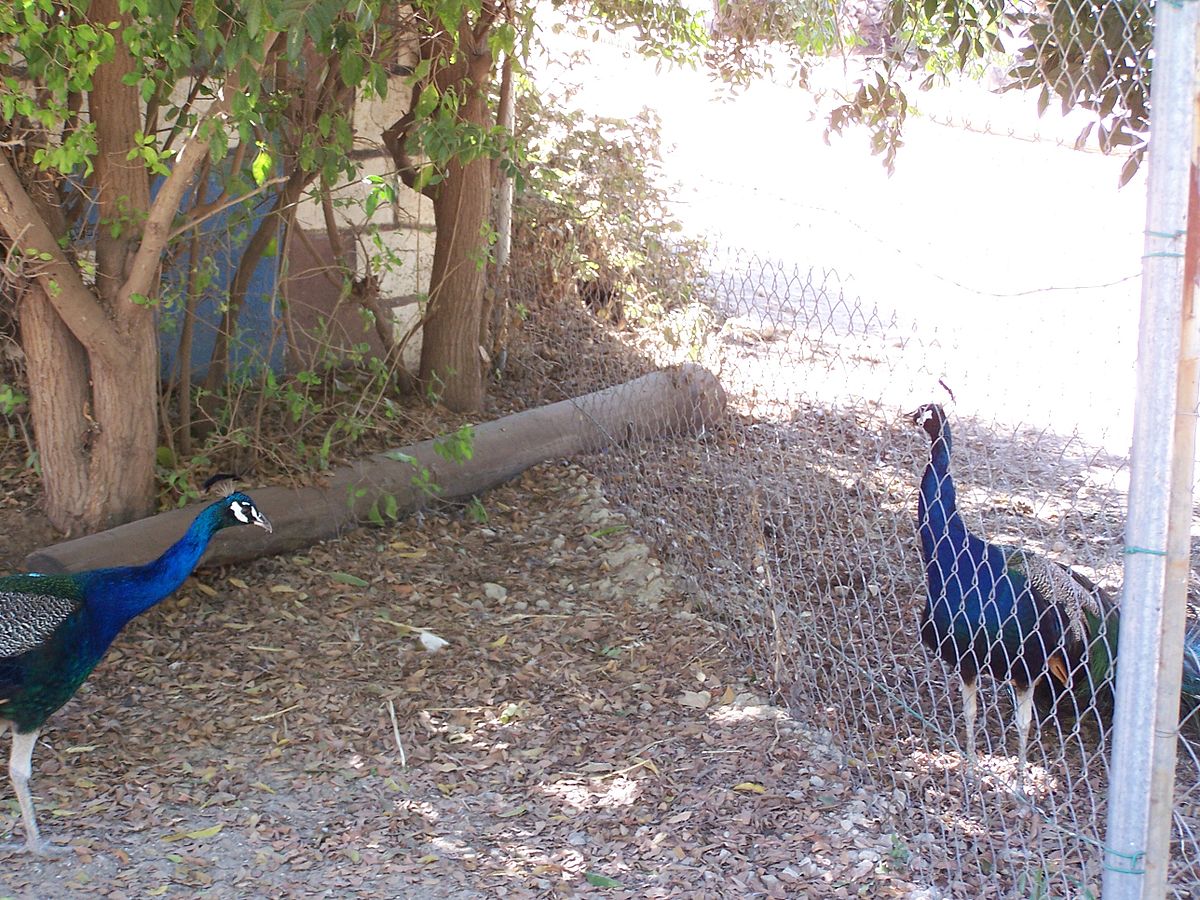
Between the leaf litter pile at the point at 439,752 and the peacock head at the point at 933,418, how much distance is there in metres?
1.06

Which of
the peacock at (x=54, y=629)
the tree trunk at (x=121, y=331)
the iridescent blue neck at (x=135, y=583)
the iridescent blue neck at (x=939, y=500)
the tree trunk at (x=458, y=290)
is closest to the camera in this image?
the peacock at (x=54, y=629)

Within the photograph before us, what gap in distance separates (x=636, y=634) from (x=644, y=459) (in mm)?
1134

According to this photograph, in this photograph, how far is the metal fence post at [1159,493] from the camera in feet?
6.39

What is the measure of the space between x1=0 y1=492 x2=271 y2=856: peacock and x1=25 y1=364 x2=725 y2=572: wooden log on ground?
2.33 ft

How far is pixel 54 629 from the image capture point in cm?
350

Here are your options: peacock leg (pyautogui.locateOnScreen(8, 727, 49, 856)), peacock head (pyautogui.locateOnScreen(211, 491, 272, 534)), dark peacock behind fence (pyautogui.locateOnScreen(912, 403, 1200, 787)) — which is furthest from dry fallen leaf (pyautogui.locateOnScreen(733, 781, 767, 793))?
peacock leg (pyautogui.locateOnScreen(8, 727, 49, 856))

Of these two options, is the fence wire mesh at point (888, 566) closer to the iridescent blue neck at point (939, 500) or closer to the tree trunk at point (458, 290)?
the iridescent blue neck at point (939, 500)

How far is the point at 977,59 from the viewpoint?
3.85 meters

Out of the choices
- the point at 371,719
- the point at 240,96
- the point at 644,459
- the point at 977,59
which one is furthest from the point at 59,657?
the point at 977,59

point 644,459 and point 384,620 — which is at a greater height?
point 644,459

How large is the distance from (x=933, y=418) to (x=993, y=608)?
61cm

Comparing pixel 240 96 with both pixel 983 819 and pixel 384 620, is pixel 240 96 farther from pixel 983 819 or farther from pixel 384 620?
pixel 983 819

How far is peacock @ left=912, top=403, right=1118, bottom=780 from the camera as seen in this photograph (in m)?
3.44

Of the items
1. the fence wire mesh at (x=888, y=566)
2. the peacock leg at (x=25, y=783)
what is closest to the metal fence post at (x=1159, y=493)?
the fence wire mesh at (x=888, y=566)
